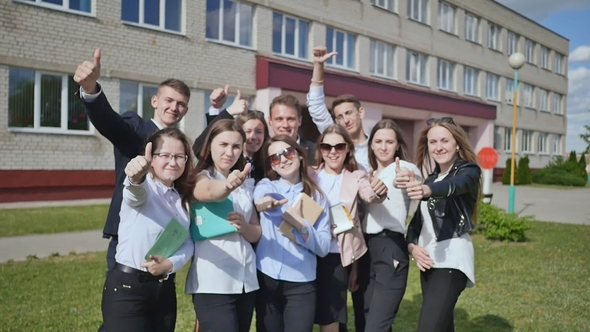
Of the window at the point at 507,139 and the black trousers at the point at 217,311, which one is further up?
the window at the point at 507,139

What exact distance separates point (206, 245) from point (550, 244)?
8260mm

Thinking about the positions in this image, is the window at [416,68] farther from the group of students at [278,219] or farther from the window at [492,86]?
the group of students at [278,219]

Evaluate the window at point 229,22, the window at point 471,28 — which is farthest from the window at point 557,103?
the window at point 229,22

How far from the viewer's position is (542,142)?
123 ft

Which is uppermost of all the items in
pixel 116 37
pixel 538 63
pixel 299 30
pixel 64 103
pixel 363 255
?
pixel 538 63

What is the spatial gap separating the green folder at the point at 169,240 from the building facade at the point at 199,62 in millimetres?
11509

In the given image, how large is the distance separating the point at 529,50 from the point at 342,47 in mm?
21984

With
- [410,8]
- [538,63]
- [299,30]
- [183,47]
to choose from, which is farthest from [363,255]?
[538,63]

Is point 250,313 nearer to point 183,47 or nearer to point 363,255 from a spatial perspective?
point 363,255

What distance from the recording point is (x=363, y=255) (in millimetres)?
3580

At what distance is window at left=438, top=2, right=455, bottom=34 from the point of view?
89.2ft

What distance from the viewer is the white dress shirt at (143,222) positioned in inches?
104

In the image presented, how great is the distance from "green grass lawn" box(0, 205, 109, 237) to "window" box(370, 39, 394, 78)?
589 inches

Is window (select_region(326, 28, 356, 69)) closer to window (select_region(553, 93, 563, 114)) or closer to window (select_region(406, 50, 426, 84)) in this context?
window (select_region(406, 50, 426, 84))
